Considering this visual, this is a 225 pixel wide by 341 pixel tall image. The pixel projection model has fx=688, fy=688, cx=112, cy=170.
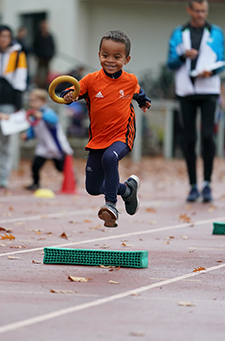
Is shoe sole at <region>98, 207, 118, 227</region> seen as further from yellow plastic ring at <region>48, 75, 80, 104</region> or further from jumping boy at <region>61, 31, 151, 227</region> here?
yellow plastic ring at <region>48, 75, 80, 104</region>

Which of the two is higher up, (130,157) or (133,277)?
(133,277)

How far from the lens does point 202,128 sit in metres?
9.48

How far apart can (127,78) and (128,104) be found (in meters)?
0.22

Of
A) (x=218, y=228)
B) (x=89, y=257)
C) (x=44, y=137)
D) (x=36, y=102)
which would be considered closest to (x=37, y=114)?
(x=36, y=102)

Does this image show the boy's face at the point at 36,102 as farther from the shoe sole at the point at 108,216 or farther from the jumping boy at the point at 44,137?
the shoe sole at the point at 108,216

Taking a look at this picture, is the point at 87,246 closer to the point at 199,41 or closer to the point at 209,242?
the point at 209,242

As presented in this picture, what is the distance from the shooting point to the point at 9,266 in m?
4.86

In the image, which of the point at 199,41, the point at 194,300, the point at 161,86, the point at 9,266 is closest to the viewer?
the point at 194,300

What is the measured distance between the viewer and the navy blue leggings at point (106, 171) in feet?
18.5

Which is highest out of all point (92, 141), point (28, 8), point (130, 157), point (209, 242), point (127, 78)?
point (28, 8)

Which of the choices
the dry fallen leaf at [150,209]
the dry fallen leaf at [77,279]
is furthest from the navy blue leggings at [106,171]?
the dry fallen leaf at [150,209]

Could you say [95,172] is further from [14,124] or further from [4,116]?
[14,124]

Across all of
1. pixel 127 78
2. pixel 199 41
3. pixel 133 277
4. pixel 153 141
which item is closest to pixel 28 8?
pixel 153 141

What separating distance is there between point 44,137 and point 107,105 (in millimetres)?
6234
